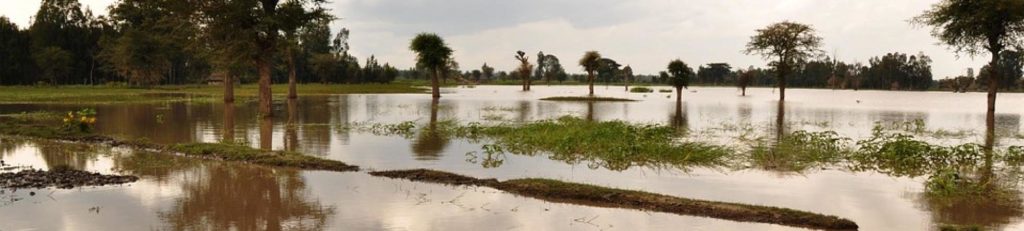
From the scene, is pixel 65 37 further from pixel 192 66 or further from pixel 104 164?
pixel 104 164

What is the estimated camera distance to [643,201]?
473 inches

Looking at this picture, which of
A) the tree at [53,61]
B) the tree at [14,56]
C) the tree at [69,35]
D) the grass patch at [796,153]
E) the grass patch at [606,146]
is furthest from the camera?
the tree at [69,35]

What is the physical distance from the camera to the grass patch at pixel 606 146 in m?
17.6

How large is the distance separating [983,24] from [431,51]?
159ft

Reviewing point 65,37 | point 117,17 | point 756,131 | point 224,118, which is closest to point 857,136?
point 756,131

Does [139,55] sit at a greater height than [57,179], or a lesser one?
greater

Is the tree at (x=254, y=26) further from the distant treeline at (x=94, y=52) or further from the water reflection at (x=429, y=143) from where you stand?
the distant treeline at (x=94, y=52)

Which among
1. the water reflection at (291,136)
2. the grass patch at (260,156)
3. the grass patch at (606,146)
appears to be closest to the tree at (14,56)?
the water reflection at (291,136)

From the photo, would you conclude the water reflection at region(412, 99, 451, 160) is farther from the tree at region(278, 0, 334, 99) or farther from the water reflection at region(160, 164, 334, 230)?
the tree at region(278, 0, 334, 99)

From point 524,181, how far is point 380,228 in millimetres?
4349

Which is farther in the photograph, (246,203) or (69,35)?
(69,35)

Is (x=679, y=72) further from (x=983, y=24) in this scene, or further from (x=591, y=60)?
(x=983, y=24)

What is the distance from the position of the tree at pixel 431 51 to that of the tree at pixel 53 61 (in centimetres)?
5078

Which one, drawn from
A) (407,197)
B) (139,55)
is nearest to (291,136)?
(407,197)
